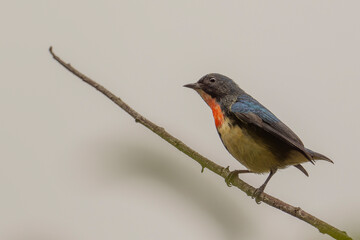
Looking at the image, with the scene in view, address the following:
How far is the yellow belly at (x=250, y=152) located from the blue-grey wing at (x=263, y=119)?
12 cm

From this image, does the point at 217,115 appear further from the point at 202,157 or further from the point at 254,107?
the point at 202,157

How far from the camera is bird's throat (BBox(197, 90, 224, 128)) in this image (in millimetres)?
4234

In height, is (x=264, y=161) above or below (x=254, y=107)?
below

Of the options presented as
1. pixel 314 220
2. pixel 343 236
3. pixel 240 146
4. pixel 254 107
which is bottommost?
pixel 343 236

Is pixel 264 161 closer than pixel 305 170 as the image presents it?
Yes

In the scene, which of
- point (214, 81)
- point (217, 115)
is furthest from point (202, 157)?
point (214, 81)

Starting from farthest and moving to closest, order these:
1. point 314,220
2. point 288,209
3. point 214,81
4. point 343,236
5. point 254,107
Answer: point 214,81 < point 254,107 < point 288,209 < point 314,220 < point 343,236

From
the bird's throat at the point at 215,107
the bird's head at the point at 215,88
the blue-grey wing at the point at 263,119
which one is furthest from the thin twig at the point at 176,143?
the bird's head at the point at 215,88

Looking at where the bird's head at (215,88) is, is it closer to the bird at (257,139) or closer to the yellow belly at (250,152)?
the bird at (257,139)

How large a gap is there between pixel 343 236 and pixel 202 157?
152 cm

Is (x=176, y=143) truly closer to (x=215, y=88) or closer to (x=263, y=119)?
(x=263, y=119)

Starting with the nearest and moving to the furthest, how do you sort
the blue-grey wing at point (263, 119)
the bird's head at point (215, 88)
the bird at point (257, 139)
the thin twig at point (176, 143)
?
1. the thin twig at point (176, 143)
2. the blue-grey wing at point (263, 119)
3. the bird at point (257, 139)
4. the bird's head at point (215, 88)

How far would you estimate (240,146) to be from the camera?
396cm

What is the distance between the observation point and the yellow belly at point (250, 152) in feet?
13.0
